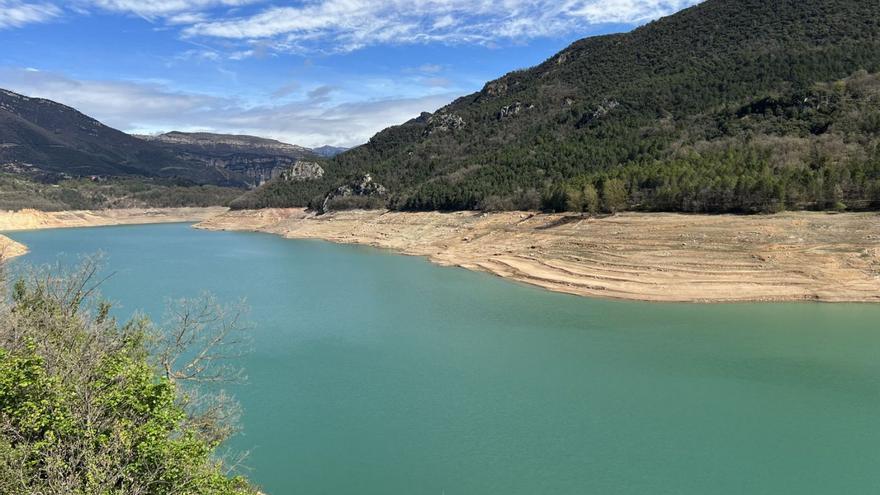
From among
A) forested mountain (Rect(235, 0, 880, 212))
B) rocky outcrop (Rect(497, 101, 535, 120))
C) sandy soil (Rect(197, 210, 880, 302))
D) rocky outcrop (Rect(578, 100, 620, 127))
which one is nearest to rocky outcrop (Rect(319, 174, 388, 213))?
forested mountain (Rect(235, 0, 880, 212))

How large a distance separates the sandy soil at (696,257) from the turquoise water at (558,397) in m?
2.56

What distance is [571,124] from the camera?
120 metres

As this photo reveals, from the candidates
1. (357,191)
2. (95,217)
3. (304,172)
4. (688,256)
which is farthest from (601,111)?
(95,217)

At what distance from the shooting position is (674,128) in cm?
9406

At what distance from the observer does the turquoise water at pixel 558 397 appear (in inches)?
641

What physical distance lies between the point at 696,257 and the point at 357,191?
85128 mm

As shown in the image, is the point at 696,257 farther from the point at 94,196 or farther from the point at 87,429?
the point at 94,196

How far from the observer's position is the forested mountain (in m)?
56.7

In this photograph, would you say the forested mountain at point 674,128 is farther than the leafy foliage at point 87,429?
Yes

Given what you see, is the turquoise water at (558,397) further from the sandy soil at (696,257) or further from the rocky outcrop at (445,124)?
the rocky outcrop at (445,124)

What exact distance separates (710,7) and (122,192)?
7283 inches

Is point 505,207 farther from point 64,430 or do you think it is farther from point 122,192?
point 122,192

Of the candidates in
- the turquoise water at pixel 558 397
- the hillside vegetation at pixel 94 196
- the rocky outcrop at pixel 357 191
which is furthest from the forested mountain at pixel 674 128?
the hillside vegetation at pixel 94 196

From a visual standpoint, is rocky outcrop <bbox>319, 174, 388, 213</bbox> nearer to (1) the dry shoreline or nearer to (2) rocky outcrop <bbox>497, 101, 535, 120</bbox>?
(2) rocky outcrop <bbox>497, 101, 535, 120</bbox>
